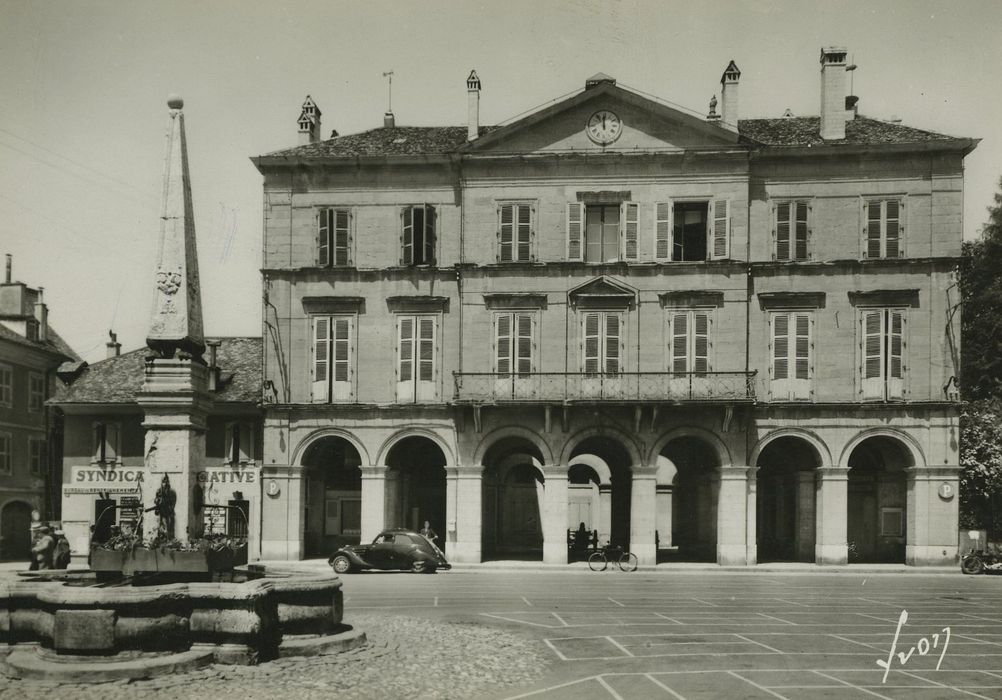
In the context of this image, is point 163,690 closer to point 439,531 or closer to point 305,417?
point 305,417

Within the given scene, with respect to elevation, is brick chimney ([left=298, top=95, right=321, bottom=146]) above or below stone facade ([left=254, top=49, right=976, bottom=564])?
above

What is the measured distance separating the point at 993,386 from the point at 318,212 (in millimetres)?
29488

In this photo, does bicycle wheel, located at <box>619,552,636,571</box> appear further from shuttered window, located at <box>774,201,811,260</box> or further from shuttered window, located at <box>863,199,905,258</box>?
shuttered window, located at <box>863,199,905,258</box>

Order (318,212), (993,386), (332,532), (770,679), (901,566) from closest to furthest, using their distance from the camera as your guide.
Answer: (770,679) → (901,566) → (318,212) → (332,532) → (993,386)

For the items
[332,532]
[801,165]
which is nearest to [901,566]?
[801,165]

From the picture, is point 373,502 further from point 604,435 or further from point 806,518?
point 806,518

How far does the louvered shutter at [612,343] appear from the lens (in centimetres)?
3241

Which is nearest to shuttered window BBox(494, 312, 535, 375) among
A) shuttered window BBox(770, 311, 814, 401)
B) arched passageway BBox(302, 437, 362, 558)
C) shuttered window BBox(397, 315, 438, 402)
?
shuttered window BBox(397, 315, 438, 402)

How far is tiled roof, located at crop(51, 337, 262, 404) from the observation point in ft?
119

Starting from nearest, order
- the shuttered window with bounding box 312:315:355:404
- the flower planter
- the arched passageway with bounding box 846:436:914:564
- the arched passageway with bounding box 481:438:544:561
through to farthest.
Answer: the flower planter → the shuttered window with bounding box 312:315:355:404 → the arched passageway with bounding box 846:436:914:564 → the arched passageway with bounding box 481:438:544:561

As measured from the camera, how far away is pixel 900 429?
31906 mm

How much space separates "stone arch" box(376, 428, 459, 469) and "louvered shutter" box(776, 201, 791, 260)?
12.7 metres

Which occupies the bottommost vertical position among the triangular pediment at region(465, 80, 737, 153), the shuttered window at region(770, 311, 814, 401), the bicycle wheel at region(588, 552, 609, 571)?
the bicycle wheel at region(588, 552, 609, 571)
